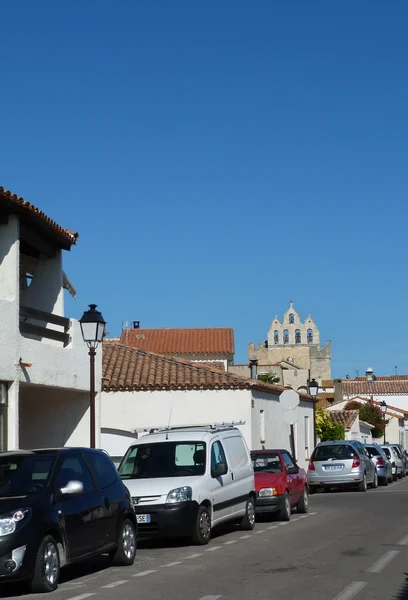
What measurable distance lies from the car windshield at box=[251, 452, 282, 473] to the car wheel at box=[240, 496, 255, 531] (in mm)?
2902

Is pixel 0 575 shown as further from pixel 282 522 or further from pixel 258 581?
pixel 282 522

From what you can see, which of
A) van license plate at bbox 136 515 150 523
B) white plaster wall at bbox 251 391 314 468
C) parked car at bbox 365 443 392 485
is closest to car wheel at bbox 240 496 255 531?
van license plate at bbox 136 515 150 523

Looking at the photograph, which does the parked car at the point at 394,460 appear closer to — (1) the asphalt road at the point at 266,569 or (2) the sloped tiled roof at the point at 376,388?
(1) the asphalt road at the point at 266,569

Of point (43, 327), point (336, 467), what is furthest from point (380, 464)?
point (43, 327)

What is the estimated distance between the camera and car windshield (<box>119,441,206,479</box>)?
1625 cm

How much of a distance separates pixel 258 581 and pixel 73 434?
1246cm

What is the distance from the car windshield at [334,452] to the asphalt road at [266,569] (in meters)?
13.4

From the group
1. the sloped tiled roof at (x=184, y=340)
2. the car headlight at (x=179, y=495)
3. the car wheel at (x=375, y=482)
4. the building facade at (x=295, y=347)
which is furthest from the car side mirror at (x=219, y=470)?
the building facade at (x=295, y=347)

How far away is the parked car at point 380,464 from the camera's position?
38.2m

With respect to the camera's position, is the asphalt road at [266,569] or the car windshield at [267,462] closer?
the asphalt road at [266,569]

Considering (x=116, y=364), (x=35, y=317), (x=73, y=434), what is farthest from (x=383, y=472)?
(x=35, y=317)

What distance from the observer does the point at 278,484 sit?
2008 cm

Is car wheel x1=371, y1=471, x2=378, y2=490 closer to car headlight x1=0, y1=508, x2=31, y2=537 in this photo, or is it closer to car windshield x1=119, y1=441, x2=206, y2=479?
car windshield x1=119, y1=441, x2=206, y2=479

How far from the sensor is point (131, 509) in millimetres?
13070
